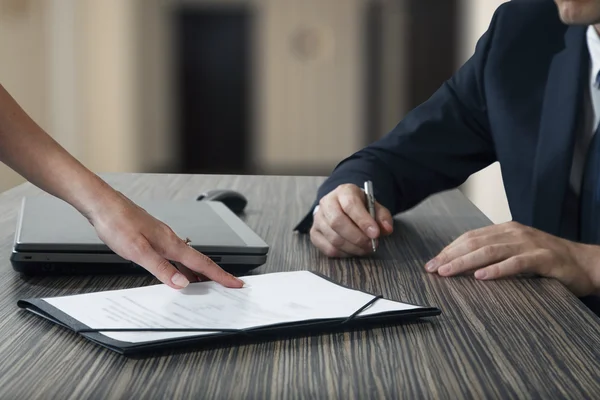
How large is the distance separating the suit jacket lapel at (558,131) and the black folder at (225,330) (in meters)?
0.68

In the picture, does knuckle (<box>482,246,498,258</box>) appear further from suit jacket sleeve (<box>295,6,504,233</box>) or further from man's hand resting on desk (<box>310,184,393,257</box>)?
suit jacket sleeve (<box>295,6,504,233</box>)

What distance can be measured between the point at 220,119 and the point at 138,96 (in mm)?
692

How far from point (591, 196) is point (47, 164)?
89cm

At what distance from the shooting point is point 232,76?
21.7 feet

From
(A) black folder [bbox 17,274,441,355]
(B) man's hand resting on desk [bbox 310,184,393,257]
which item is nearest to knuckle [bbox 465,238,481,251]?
(B) man's hand resting on desk [bbox 310,184,393,257]

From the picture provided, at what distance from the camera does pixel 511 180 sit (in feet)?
5.34

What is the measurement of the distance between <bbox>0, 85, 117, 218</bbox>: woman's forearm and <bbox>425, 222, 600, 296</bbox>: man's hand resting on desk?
44 cm

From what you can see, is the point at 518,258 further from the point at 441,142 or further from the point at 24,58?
the point at 24,58

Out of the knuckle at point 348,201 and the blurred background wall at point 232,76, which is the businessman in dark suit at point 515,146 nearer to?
the knuckle at point 348,201

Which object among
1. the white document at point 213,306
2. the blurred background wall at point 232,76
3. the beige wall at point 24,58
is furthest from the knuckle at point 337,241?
the blurred background wall at point 232,76

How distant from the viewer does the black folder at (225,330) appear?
0.75 meters

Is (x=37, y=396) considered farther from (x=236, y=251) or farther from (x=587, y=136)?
(x=587, y=136)

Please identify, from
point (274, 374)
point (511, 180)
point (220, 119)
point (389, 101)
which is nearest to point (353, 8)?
point (389, 101)

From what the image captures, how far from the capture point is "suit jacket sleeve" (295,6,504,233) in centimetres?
166
